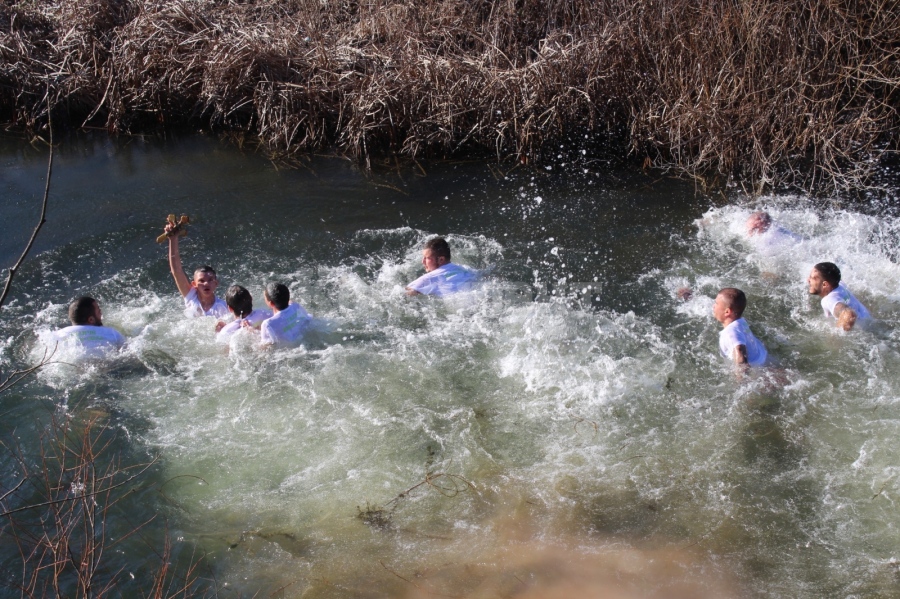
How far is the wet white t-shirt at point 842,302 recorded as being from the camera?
7523 millimetres

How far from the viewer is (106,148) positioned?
1228 centimetres

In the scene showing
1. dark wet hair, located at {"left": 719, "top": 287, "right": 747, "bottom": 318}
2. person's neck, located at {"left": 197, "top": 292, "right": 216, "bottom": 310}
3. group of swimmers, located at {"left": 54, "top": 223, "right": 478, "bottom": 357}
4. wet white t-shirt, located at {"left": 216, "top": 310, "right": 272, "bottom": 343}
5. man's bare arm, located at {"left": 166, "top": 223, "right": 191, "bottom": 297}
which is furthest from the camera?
person's neck, located at {"left": 197, "top": 292, "right": 216, "bottom": 310}

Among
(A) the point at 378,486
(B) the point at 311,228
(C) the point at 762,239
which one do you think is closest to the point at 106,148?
(B) the point at 311,228

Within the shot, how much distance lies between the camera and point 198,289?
8125 mm

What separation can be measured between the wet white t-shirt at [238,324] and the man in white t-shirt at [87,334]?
0.96 meters

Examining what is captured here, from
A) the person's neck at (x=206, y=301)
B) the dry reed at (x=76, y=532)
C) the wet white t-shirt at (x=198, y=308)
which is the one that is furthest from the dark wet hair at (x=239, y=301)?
the dry reed at (x=76, y=532)

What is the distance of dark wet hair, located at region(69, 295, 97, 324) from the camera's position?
24.9 feet

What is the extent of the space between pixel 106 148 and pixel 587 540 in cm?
985

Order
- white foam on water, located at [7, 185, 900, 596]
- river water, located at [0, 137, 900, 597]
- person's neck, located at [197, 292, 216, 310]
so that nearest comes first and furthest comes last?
river water, located at [0, 137, 900, 597] → white foam on water, located at [7, 185, 900, 596] → person's neck, located at [197, 292, 216, 310]

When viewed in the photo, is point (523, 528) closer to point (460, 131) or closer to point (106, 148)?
point (460, 131)

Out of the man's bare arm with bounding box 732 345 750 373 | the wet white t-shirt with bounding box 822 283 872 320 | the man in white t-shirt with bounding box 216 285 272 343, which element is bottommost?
the man in white t-shirt with bounding box 216 285 272 343

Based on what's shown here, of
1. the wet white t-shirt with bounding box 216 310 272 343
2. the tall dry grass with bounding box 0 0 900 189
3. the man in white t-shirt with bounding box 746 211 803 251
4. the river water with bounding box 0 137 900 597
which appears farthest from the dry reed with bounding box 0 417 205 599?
the man in white t-shirt with bounding box 746 211 803 251

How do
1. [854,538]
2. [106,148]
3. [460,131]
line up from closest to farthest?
1. [854,538]
2. [460,131]
3. [106,148]

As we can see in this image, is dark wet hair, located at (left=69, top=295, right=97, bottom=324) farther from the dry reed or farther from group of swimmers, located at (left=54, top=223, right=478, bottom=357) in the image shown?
the dry reed
